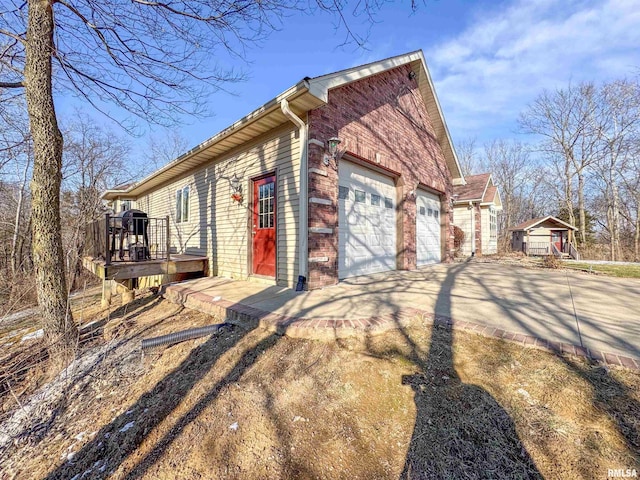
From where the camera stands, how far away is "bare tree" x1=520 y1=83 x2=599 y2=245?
1773cm

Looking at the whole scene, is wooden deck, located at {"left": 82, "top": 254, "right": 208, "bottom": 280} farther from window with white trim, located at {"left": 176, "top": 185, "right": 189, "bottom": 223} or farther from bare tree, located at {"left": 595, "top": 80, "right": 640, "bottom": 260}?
bare tree, located at {"left": 595, "top": 80, "right": 640, "bottom": 260}

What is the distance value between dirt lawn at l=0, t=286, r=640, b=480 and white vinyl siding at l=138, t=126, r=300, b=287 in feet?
8.19

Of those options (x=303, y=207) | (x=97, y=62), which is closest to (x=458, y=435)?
(x=303, y=207)

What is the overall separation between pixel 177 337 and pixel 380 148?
5.78 metres

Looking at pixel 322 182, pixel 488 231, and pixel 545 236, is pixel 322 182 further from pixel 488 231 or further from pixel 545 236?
pixel 545 236

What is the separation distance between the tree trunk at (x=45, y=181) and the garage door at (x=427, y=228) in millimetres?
8281

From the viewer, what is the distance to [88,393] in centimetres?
295

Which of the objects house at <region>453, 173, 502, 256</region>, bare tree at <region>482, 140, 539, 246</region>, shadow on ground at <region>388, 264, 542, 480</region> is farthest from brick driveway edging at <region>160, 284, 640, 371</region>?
bare tree at <region>482, 140, 539, 246</region>

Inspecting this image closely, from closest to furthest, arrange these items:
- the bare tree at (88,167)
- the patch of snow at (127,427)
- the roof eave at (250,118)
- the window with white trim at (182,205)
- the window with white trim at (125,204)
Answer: the patch of snow at (127,427) → the roof eave at (250,118) → the window with white trim at (182,205) → the bare tree at (88,167) → the window with white trim at (125,204)

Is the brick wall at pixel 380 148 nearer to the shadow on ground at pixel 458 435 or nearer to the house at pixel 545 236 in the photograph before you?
the shadow on ground at pixel 458 435

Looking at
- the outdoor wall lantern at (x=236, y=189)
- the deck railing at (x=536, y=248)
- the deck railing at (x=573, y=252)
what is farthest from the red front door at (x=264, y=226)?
the deck railing at (x=573, y=252)

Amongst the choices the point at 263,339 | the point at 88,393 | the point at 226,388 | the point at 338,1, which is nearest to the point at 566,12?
the point at 338,1

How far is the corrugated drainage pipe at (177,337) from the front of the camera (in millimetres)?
3387

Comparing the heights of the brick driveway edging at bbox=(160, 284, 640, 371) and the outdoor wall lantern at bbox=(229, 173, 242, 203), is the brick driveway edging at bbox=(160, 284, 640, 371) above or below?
below
